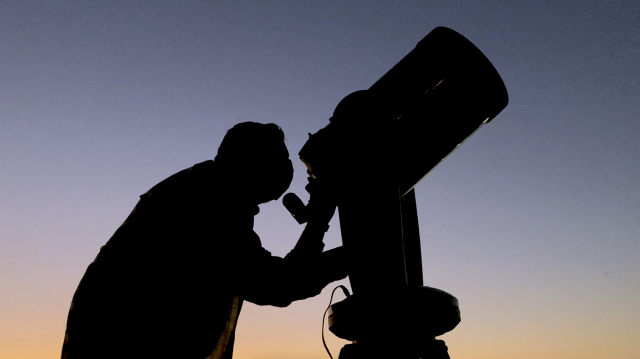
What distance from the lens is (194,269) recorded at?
1.48 metres

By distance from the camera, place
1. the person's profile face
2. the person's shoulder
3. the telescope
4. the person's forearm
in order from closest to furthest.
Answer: the telescope < the person's forearm < the person's shoulder < the person's profile face

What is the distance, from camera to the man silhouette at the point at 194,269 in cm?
135

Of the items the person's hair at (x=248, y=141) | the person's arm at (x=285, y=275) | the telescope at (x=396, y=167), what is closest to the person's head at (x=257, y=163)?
the person's hair at (x=248, y=141)

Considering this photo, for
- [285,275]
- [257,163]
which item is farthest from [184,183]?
[285,275]

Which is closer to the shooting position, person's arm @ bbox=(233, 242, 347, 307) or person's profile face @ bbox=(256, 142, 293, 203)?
person's arm @ bbox=(233, 242, 347, 307)

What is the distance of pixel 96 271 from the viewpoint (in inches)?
57.0

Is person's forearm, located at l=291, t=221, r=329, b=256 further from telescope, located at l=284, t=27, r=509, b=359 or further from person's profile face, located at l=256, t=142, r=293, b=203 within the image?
person's profile face, located at l=256, t=142, r=293, b=203

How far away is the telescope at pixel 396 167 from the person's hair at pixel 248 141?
1.46 feet

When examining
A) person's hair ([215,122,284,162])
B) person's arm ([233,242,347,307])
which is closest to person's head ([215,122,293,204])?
person's hair ([215,122,284,162])

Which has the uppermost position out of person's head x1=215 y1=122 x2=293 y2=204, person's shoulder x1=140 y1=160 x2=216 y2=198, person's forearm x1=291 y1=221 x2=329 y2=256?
person's head x1=215 y1=122 x2=293 y2=204

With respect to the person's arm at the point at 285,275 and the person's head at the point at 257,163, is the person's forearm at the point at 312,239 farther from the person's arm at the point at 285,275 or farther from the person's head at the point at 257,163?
the person's head at the point at 257,163

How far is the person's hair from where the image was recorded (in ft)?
5.74

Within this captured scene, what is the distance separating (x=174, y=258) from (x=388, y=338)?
0.83 metres

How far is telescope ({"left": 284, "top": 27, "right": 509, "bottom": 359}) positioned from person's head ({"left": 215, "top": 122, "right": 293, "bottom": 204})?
0.41 metres
